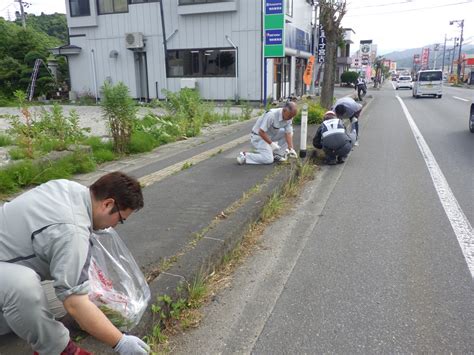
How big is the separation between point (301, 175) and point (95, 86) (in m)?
18.7

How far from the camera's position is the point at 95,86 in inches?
859

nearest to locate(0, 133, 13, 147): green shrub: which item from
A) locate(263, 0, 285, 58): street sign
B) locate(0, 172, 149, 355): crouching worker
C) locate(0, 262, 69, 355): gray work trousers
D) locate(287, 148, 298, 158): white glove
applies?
locate(287, 148, 298, 158): white glove

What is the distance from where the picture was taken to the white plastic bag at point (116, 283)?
2.17 meters

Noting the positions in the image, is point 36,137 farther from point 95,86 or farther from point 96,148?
point 95,86

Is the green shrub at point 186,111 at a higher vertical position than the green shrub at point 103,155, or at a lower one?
higher

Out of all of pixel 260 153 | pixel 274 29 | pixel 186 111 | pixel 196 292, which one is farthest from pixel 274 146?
pixel 274 29

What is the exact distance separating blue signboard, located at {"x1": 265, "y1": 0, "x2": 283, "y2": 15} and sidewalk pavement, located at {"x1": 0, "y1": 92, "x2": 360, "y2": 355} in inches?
410

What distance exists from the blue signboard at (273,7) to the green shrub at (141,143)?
1037 cm

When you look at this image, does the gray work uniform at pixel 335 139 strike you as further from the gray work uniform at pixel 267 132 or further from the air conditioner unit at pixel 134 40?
the air conditioner unit at pixel 134 40

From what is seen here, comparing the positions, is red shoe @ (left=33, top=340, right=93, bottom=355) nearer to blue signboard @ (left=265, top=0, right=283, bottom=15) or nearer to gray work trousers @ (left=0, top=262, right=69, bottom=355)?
gray work trousers @ (left=0, top=262, right=69, bottom=355)

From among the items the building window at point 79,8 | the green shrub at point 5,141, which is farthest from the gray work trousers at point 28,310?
the building window at point 79,8

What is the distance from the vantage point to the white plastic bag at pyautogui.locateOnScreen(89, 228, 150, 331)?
217 cm

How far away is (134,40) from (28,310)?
19711 mm

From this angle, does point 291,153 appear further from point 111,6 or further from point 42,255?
point 111,6
